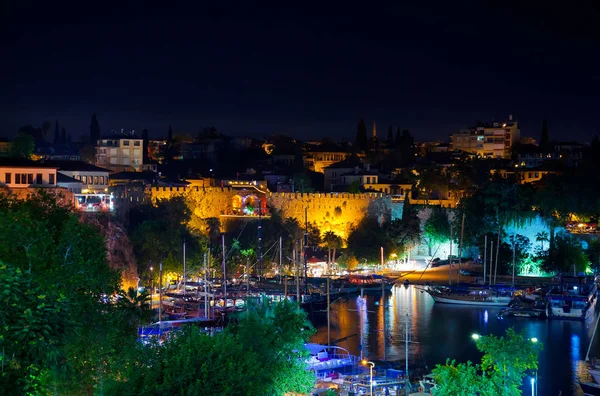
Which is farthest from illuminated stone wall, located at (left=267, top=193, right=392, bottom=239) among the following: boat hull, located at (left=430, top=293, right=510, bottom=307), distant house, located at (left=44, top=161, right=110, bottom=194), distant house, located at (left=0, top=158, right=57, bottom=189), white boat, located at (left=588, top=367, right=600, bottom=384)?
white boat, located at (left=588, top=367, right=600, bottom=384)

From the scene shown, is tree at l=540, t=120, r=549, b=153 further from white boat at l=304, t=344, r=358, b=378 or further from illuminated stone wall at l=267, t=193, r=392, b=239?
white boat at l=304, t=344, r=358, b=378

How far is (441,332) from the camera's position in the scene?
24.7 m

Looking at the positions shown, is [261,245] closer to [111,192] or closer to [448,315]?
[111,192]

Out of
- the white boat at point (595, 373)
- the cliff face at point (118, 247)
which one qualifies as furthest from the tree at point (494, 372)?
the cliff face at point (118, 247)

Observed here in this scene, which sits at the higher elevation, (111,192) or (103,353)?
(111,192)

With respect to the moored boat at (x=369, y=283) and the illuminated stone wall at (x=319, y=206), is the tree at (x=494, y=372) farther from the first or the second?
the illuminated stone wall at (x=319, y=206)

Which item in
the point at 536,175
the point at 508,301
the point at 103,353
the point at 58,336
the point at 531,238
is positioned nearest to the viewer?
the point at 58,336

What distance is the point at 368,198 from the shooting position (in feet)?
127

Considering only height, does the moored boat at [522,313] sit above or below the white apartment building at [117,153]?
below

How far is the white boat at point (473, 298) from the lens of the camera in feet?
96.5

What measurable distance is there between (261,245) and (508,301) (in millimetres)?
9239

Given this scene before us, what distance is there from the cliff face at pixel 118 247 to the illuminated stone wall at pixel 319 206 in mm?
6873

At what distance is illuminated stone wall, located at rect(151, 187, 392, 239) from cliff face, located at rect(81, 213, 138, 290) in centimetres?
687

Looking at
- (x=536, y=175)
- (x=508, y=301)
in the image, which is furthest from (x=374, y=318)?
(x=536, y=175)
